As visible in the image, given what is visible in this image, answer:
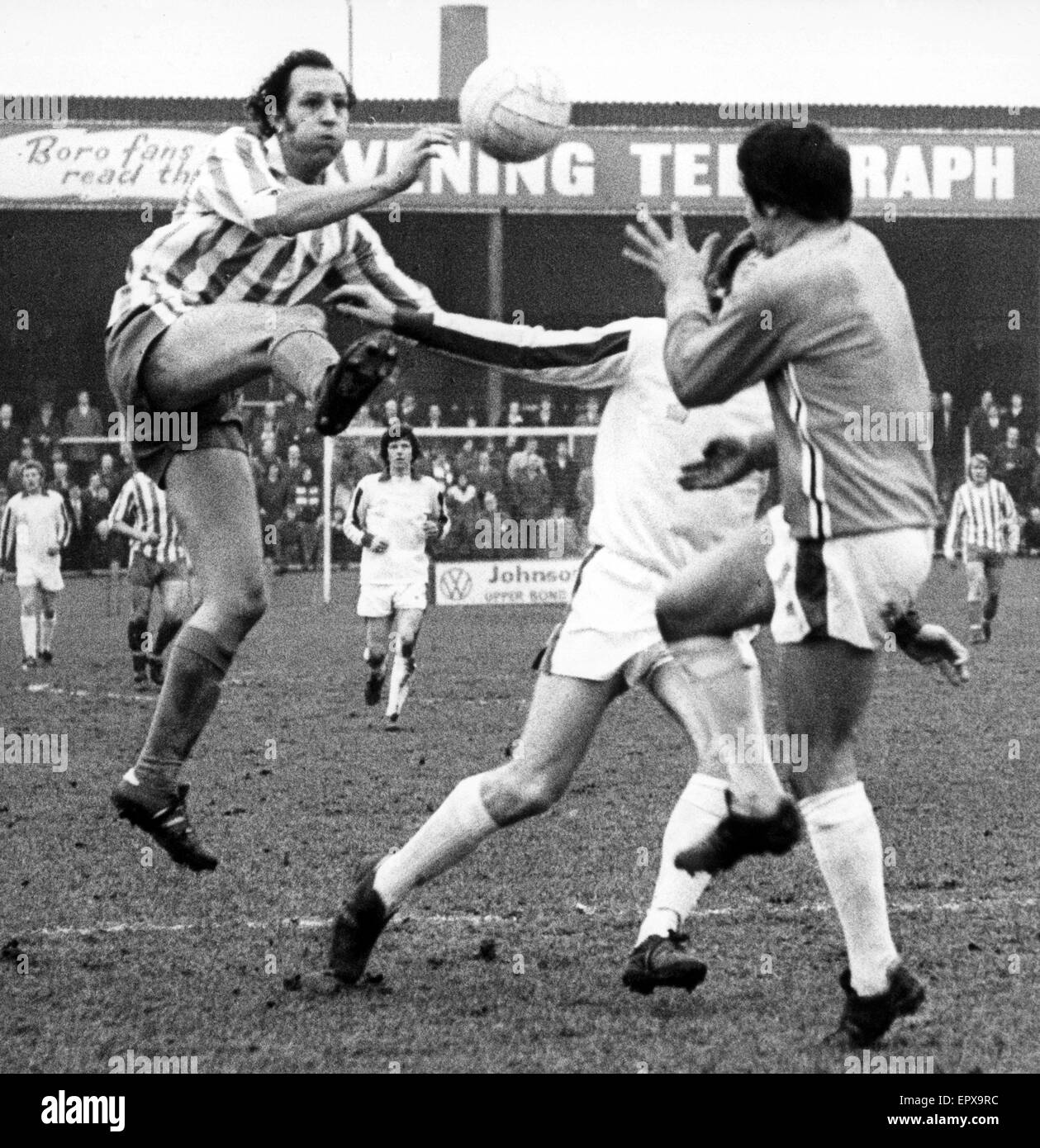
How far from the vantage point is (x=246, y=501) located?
674 cm

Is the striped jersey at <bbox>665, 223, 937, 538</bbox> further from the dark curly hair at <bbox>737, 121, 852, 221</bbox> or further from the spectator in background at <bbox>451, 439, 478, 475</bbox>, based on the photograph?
the spectator in background at <bbox>451, 439, 478, 475</bbox>

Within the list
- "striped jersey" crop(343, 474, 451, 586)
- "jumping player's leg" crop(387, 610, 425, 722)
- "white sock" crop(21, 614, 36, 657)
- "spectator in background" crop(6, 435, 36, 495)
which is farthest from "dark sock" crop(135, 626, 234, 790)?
"spectator in background" crop(6, 435, 36, 495)

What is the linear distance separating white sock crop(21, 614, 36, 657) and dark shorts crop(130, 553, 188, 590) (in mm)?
2265

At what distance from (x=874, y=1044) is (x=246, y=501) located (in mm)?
2647

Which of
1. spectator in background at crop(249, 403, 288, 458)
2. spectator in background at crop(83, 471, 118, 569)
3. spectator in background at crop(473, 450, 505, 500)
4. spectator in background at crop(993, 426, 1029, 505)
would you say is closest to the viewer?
spectator in background at crop(473, 450, 505, 500)

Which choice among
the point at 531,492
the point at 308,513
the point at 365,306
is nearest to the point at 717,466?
the point at 365,306

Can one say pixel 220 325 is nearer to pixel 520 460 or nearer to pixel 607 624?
pixel 607 624

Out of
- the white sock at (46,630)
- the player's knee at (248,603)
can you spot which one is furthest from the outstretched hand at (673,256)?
the white sock at (46,630)

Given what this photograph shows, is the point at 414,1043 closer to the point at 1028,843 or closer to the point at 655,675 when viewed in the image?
the point at 655,675

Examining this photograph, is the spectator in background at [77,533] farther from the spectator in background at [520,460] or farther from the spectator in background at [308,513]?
the spectator in background at [520,460]

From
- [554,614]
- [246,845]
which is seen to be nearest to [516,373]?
[246,845]

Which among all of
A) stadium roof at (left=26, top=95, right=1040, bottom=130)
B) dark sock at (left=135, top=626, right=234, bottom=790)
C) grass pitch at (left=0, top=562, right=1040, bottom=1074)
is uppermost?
stadium roof at (left=26, top=95, right=1040, bottom=130)

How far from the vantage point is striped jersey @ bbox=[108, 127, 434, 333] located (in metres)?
6.32

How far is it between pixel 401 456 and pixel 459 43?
19793mm
